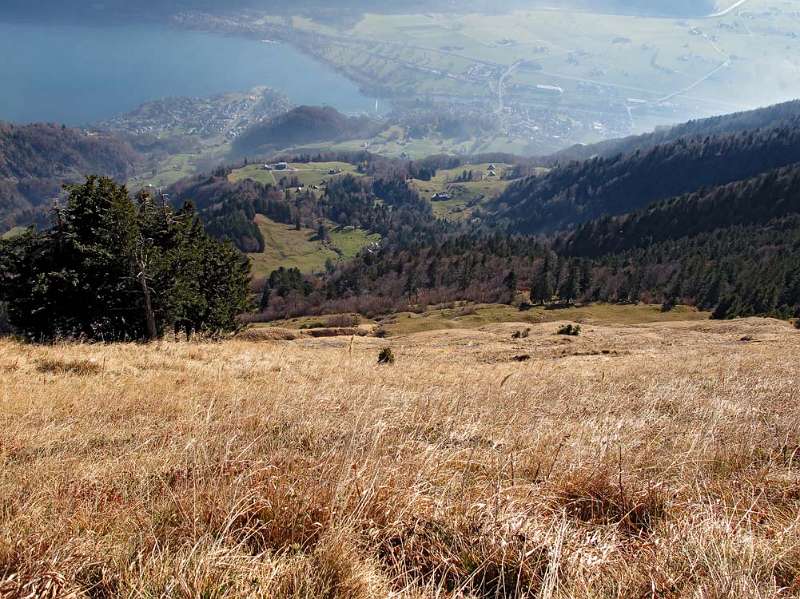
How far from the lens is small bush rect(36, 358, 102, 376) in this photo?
10992mm

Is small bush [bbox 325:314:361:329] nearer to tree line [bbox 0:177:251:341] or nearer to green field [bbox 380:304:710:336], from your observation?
green field [bbox 380:304:710:336]

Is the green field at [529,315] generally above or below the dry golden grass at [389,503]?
below

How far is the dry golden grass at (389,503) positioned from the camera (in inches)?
95.8

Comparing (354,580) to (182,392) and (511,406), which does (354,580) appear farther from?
(182,392)

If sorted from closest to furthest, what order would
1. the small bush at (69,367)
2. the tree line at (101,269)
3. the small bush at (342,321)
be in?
the small bush at (69,367) → the tree line at (101,269) → the small bush at (342,321)

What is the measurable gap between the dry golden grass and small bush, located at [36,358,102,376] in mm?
4496

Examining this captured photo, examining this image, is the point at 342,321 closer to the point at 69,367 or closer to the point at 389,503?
the point at 69,367

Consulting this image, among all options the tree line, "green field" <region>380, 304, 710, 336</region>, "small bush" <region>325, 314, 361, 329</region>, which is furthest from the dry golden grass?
"small bush" <region>325, 314, 361, 329</region>

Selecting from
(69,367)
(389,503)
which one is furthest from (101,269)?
(389,503)

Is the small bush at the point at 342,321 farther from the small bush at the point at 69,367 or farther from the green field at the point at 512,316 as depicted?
the small bush at the point at 69,367

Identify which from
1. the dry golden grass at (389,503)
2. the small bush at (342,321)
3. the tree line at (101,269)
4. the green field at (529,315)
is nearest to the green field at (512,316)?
the green field at (529,315)

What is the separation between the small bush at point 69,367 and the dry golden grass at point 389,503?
4496 millimetres

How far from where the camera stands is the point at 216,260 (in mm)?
45625

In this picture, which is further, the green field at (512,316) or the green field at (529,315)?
the green field at (512,316)
